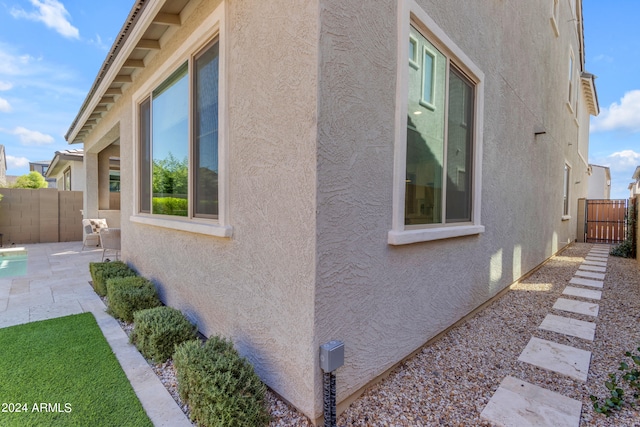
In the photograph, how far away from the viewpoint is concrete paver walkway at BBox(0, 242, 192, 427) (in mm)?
2477

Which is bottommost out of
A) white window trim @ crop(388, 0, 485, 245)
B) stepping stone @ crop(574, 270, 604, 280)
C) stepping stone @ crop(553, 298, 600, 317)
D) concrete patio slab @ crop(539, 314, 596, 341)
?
concrete patio slab @ crop(539, 314, 596, 341)

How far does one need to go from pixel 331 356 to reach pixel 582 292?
5.98 m

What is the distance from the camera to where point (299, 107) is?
2199 mm

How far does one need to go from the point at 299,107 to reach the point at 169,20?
289 cm

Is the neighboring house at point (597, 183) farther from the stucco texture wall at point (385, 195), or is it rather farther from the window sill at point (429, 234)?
the window sill at point (429, 234)

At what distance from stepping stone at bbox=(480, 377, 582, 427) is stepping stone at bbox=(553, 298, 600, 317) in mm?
2770

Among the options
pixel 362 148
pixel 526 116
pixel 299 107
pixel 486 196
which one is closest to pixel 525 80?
pixel 526 116

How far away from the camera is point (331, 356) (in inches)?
81.9

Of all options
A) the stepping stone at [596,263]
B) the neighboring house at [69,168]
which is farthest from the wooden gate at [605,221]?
the neighboring house at [69,168]

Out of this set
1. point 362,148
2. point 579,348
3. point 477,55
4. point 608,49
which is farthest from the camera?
point 608,49

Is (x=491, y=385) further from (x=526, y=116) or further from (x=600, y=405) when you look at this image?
(x=526, y=116)

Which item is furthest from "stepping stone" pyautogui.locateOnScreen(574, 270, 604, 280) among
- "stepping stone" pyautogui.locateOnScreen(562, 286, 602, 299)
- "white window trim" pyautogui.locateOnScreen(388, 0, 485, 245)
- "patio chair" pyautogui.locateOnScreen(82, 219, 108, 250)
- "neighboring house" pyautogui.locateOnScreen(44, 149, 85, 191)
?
"neighboring house" pyautogui.locateOnScreen(44, 149, 85, 191)

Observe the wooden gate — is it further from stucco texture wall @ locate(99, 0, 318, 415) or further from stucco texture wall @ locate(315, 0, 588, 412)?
stucco texture wall @ locate(99, 0, 318, 415)

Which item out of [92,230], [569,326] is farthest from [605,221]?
[92,230]
